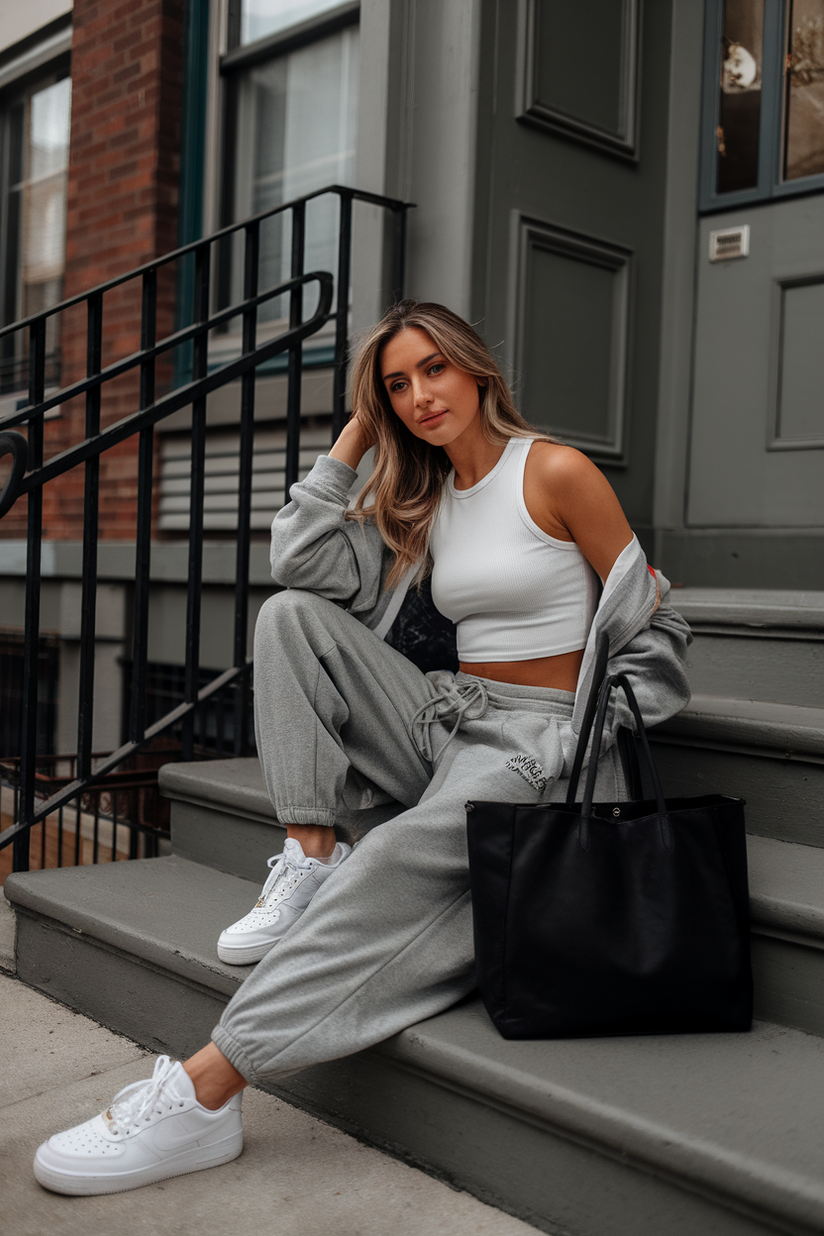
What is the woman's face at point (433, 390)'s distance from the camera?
2.05 metres

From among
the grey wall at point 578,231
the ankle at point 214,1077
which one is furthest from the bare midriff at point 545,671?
the grey wall at point 578,231

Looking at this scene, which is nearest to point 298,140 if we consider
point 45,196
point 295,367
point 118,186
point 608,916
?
point 118,186

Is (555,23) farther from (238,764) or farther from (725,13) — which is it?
(238,764)

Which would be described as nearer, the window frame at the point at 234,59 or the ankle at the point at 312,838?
the ankle at the point at 312,838

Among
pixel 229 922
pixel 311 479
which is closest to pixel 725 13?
pixel 311 479

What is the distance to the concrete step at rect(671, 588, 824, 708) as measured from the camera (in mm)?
2357

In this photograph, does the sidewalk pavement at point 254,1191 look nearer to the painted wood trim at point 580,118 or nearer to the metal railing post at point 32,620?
the metal railing post at point 32,620

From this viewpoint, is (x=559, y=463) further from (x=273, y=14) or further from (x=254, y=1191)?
(x=273, y=14)

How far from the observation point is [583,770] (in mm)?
1863

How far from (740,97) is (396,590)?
2064mm

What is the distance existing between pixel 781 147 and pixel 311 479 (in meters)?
1.91

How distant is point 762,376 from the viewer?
10.4ft

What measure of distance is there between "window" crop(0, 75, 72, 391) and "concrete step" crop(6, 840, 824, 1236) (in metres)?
4.55

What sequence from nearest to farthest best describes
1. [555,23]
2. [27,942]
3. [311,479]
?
[311,479] → [27,942] → [555,23]
